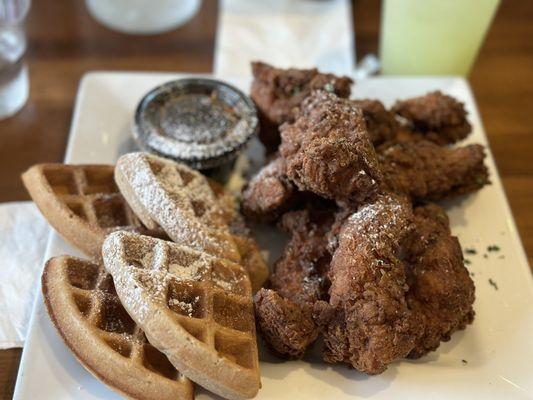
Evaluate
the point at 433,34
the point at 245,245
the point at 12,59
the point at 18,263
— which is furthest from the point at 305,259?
the point at 12,59

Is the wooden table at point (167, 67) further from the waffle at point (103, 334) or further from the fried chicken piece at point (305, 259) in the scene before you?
the fried chicken piece at point (305, 259)

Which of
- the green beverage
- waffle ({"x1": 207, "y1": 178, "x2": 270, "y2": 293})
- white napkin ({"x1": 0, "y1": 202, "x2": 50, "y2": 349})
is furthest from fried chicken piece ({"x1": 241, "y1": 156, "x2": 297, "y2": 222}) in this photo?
the green beverage

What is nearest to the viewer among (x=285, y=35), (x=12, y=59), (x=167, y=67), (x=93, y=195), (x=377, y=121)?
(x=93, y=195)

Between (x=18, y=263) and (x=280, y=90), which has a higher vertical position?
(x=280, y=90)

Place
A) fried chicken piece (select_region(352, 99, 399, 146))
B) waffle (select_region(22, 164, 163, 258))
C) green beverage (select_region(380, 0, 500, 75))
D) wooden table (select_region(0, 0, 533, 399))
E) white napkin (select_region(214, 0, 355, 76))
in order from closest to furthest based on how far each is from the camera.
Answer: waffle (select_region(22, 164, 163, 258))
fried chicken piece (select_region(352, 99, 399, 146))
wooden table (select_region(0, 0, 533, 399))
green beverage (select_region(380, 0, 500, 75))
white napkin (select_region(214, 0, 355, 76))

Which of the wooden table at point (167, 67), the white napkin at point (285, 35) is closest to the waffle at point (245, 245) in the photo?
the wooden table at point (167, 67)

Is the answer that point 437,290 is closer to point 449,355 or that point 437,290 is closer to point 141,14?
point 449,355

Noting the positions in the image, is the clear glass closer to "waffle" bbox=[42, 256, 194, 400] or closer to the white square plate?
the white square plate
